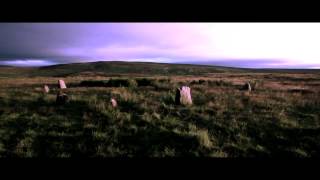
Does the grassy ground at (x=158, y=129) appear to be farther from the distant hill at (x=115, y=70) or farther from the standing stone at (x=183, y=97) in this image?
the distant hill at (x=115, y=70)

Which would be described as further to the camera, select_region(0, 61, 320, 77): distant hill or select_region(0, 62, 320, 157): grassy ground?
select_region(0, 61, 320, 77): distant hill

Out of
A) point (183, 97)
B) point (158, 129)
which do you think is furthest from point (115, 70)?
point (158, 129)

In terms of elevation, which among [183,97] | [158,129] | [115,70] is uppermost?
[183,97]

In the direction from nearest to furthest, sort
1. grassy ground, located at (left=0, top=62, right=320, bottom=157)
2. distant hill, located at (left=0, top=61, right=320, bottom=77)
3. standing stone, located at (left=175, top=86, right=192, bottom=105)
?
grassy ground, located at (left=0, top=62, right=320, bottom=157) < standing stone, located at (left=175, top=86, right=192, bottom=105) < distant hill, located at (left=0, top=61, right=320, bottom=77)

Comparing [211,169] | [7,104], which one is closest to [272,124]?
[211,169]

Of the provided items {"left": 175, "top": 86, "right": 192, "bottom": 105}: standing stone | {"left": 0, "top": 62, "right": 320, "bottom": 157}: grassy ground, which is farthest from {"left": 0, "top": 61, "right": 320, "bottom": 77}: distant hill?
{"left": 0, "top": 62, "right": 320, "bottom": 157}: grassy ground

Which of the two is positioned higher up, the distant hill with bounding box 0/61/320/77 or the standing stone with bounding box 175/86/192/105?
the standing stone with bounding box 175/86/192/105

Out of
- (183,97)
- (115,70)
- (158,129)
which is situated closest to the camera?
(158,129)

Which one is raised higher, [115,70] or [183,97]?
[183,97]

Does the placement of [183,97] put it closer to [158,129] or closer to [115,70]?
[158,129]

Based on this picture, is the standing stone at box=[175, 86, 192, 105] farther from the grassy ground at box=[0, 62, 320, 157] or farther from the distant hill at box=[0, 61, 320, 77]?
the distant hill at box=[0, 61, 320, 77]

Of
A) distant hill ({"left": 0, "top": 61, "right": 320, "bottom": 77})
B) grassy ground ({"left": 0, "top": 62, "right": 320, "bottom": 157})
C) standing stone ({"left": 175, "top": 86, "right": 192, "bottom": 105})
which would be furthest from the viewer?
distant hill ({"left": 0, "top": 61, "right": 320, "bottom": 77})
